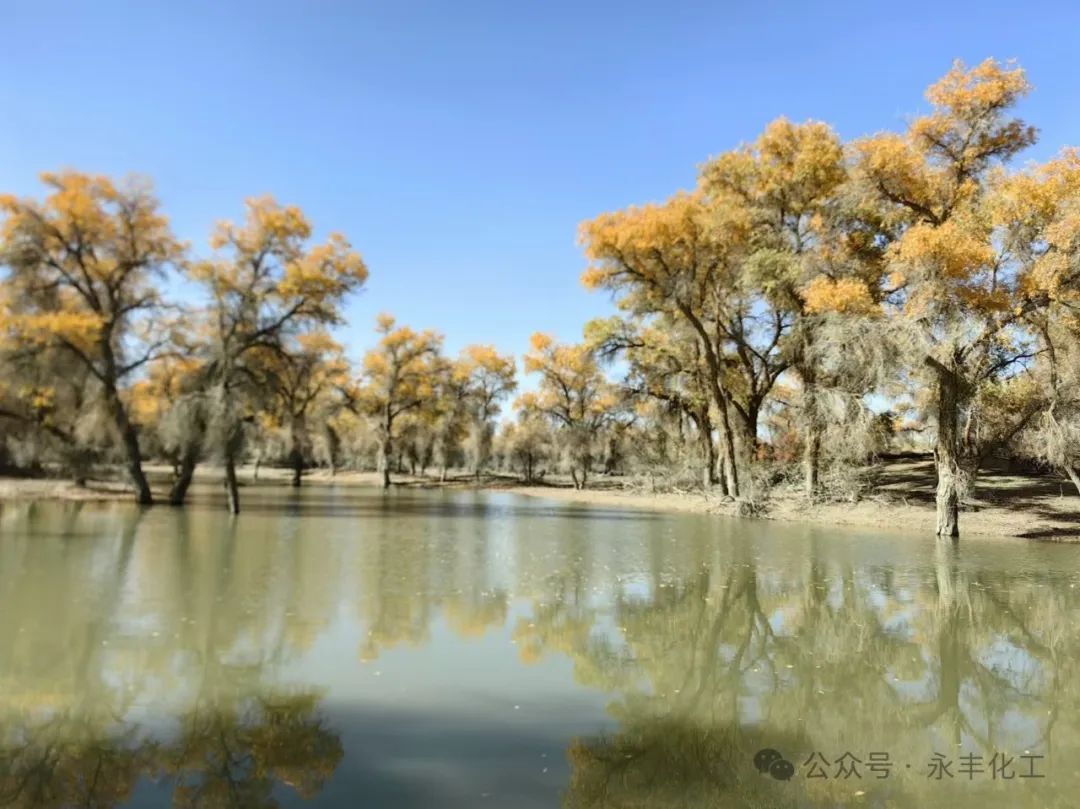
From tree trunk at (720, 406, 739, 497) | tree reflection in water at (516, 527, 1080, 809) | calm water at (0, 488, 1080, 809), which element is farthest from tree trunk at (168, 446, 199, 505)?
tree trunk at (720, 406, 739, 497)

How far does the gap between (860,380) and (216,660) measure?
21318mm

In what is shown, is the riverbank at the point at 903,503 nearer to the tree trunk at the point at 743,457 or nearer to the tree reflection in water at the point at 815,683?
the tree trunk at the point at 743,457

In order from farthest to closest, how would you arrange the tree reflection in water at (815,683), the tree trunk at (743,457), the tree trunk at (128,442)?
the tree trunk at (743,457), the tree trunk at (128,442), the tree reflection in water at (815,683)

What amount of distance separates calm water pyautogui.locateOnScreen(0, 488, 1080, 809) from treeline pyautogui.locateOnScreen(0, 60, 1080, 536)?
26.5 ft

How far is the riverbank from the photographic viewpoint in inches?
870

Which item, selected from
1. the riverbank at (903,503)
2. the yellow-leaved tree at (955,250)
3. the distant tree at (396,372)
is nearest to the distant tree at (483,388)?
the distant tree at (396,372)

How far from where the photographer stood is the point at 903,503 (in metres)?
25.9

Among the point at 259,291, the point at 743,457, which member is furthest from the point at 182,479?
the point at 743,457

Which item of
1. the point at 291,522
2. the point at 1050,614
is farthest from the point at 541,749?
the point at 291,522

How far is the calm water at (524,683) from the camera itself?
4.71 m

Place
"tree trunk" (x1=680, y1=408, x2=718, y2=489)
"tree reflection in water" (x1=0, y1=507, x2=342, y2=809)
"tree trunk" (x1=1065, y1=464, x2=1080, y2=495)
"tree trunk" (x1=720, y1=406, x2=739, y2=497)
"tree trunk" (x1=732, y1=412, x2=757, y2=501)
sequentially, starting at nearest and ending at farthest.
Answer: "tree reflection in water" (x1=0, y1=507, x2=342, y2=809), "tree trunk" (x1=1065, y1=464, x2=1080, y2=495), "tree trunk" (x1=732, y1=412, x2=757, y2=501), "tree trunk" (x1=720, y1=406, x2=739, y2=497), "tree trunk" (x1=680, y1=408, x2=718, y2=489)

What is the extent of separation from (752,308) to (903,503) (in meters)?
10.2

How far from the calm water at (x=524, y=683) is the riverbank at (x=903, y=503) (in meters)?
8.52

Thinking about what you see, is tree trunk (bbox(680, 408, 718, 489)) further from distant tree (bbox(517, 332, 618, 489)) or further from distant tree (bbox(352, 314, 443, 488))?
distant tree (bbox(352, 314, 443, 488))
